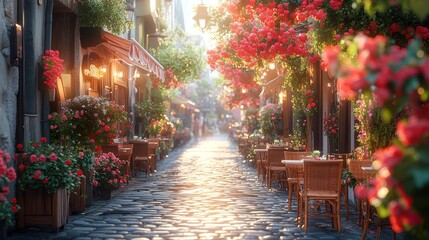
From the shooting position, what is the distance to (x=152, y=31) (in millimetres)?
27500

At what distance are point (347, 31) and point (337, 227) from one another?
289cm

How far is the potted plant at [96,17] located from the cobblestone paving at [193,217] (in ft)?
10.9

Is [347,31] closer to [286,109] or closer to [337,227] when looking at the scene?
[337,227]

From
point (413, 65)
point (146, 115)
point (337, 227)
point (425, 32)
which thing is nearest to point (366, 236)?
point (337, 227)

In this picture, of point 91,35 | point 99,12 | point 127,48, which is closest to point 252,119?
point 127,48

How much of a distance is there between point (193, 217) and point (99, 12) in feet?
16.3

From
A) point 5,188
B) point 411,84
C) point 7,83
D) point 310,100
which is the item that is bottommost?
point 5,188

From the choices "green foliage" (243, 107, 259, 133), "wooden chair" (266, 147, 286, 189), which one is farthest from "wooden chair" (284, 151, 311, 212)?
"green foliage" (243, 107, 259, 133)

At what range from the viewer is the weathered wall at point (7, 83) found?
796cm

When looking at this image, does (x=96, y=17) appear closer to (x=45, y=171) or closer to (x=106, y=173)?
(x=106, y=173)

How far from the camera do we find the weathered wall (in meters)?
7.96

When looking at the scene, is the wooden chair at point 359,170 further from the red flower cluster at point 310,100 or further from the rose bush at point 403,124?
the red flower cluster at point 310,100

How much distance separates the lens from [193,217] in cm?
962

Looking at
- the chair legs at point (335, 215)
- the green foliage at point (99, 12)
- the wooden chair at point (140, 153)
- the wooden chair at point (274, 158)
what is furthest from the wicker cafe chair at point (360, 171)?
the wooden chair at point (140, 153)
